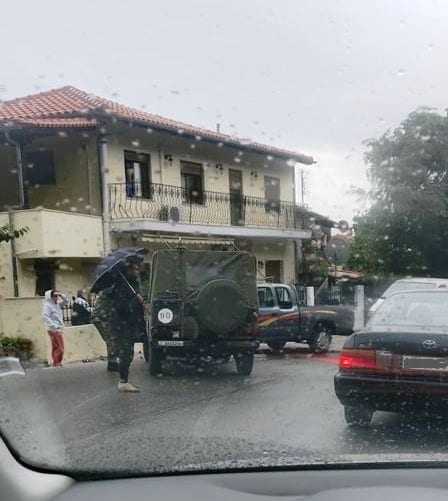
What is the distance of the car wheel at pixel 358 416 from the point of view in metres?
2.13

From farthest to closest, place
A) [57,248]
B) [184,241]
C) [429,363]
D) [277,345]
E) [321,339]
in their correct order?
1. [277,345]
2. [321,339]
3. [184,241]
4. [57,248]
5. [429,363]

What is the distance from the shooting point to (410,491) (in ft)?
5.00

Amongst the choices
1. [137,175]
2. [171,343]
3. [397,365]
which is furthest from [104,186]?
[397,365]

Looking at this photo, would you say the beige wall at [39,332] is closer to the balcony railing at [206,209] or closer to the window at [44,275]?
the window at [44,275]

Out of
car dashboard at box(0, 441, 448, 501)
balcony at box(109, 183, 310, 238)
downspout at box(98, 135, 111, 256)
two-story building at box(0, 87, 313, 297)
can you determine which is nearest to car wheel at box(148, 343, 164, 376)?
two-story building at box(0, 87, 313, 297)

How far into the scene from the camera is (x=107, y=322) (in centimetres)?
237

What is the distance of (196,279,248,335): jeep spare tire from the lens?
2535mm

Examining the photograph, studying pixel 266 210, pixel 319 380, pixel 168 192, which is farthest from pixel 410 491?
pixel 168 192

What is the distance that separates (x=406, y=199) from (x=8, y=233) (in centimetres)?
205

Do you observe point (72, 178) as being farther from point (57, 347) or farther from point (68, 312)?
point (57, 347)

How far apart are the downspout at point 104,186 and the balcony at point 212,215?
36mm

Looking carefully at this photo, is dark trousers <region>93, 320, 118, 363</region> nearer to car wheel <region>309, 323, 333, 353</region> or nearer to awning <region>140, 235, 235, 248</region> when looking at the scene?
awning <region>140, 235, 235, 248</region>

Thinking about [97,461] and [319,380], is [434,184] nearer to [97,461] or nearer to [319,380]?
[319,380]

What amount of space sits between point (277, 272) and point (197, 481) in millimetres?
1654
